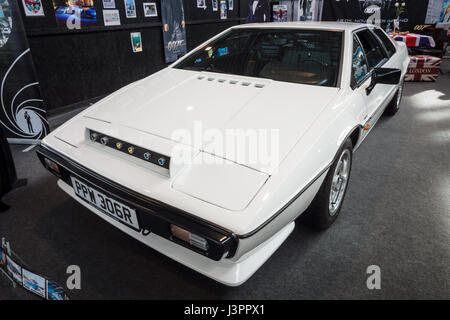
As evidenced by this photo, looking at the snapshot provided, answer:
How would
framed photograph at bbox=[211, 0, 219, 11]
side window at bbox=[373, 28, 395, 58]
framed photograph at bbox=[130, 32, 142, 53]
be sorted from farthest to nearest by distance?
framed photograph at bbox=[211, 0, 219, 11], framed photograph at bbox=[130, 32, 142, 53], side window at bbox=[373, 28, 395, 58]

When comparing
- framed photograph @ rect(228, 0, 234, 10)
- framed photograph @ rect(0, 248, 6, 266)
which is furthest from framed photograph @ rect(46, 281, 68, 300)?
framed photograph @ rect(228, 0, 234, 10)

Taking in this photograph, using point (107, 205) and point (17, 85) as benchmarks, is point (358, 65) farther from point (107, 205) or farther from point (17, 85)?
point (17, 85)

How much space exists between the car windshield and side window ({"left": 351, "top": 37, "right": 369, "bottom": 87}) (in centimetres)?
11

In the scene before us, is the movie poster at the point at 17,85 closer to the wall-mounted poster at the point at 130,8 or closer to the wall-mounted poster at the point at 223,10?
the wall-mounted poster at the point at 130,8

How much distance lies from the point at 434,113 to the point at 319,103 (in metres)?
3.09

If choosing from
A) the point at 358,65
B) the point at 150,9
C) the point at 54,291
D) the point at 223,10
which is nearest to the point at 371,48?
the point at 358,65

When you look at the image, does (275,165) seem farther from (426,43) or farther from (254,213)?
(426,43)

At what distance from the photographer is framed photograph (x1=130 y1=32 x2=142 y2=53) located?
4.53 meters

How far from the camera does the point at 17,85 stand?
2.70m

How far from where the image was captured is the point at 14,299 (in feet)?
4.40

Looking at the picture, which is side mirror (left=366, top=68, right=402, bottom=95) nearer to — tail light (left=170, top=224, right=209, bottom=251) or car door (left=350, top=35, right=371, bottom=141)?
car door (left=350, top=35, right=371, bottom=141)

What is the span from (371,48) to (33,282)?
2.57 metres

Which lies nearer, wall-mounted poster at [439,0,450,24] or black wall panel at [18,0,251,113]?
black wall panel at [18,0,251,113]
